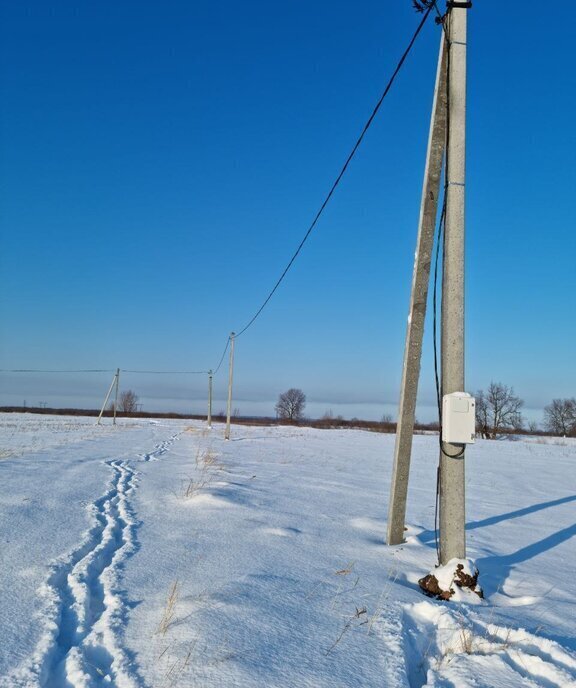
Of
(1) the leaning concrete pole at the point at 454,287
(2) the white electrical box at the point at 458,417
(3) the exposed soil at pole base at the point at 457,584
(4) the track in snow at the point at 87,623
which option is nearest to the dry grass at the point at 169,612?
(4) the track in snow at the point at 87,623

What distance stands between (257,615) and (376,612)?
2.26 ft

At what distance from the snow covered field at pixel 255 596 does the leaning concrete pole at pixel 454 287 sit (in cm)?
54

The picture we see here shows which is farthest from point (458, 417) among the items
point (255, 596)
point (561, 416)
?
point (561, 416)

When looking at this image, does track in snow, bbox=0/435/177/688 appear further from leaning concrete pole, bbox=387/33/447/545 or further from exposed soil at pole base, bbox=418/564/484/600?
leaning concrete pole, bbox=387/33/447/545

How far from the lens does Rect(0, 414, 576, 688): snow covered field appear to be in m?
2.10

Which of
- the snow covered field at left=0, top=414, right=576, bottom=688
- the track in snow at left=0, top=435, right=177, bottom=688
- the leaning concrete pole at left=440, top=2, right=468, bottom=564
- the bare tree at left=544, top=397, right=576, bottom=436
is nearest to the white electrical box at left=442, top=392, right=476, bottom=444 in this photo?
the leaning concrete pole at left=440, top=2, right=468, bottom=564

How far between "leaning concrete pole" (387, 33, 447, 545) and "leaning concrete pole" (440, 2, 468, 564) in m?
0.31

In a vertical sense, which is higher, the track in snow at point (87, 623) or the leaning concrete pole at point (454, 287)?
the leaning concrete pole at point (454, 287)

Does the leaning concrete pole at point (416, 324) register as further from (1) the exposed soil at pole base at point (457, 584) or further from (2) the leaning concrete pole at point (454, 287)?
(1) the exposed soil at pole base at point (457, 584)

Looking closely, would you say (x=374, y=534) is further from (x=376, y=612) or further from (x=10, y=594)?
(x=10, y=594)

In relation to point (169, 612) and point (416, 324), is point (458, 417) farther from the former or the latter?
point (169, 612)

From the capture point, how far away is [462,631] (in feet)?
8.23

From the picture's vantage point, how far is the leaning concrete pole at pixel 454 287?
3.47m

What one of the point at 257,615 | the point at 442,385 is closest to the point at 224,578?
the point at 257,615
